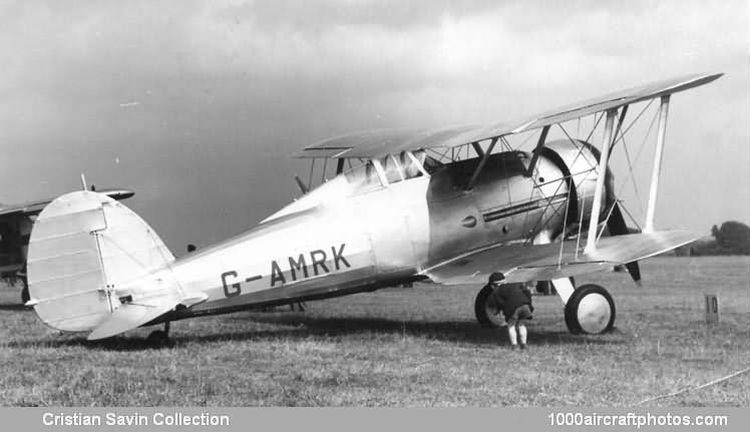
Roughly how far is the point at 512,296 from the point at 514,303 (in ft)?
0.26

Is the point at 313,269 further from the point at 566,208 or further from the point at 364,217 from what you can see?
the point at 566,208

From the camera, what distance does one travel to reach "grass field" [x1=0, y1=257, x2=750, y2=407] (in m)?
6.02

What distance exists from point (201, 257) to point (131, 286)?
76 cm

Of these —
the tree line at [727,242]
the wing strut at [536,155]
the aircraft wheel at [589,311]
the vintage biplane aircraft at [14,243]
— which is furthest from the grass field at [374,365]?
the tree line at [727,242]

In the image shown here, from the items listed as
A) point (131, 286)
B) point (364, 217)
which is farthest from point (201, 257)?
point (364, 217)

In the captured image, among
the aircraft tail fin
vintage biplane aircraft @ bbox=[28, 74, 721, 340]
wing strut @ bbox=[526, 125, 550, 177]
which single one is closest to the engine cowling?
vintage biplane aircraft @ bbox=[28, 74, 721, 340]

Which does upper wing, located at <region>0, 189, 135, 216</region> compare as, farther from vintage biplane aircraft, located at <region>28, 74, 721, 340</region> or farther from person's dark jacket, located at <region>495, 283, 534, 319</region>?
person's dark jacket, located at <region>495, 283, 534, 319</region>

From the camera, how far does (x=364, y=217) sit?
9281 millimetres

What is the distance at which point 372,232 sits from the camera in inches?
365

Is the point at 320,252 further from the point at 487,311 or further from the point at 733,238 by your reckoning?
the point at 733,238

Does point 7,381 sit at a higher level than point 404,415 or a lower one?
higher

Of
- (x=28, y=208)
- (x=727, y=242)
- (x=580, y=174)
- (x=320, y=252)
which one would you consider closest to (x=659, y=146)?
(x=580, y=174)

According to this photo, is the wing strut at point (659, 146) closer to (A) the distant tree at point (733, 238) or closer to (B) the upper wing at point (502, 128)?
(B) the upper wing at point (502, 128)

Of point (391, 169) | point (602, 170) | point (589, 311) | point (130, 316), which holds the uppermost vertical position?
point (391, 169)
